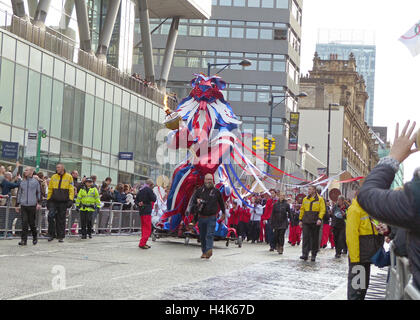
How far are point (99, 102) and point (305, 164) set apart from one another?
46685mm

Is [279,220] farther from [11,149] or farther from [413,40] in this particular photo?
[413,40]

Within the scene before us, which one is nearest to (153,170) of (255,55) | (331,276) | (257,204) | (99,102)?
(99,102)

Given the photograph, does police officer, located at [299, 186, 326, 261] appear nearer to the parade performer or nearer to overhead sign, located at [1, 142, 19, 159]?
the parade performer

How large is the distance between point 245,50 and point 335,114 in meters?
27.3

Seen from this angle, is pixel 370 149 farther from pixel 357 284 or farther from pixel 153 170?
pixel 357 284

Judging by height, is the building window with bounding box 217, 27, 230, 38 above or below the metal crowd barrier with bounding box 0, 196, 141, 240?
above

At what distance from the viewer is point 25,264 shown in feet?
41.4

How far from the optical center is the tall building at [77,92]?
3000 centimetres

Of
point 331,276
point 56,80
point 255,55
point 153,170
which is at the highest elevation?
point 255,55

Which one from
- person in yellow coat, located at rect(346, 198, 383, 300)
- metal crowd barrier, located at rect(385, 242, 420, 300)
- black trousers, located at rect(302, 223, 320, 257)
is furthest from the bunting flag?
black trousers, located at rect(302, 223, 320, 257)

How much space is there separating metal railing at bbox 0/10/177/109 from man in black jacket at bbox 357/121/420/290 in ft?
86.2

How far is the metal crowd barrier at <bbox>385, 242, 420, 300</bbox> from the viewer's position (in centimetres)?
351

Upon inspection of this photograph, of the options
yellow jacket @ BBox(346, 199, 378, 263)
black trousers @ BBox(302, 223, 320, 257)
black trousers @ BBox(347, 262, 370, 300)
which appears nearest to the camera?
black trousers @ BBox(347, 262, 370, 300)

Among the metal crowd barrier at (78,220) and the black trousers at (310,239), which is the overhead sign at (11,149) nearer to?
the metal crowd barrier at (78,220)
